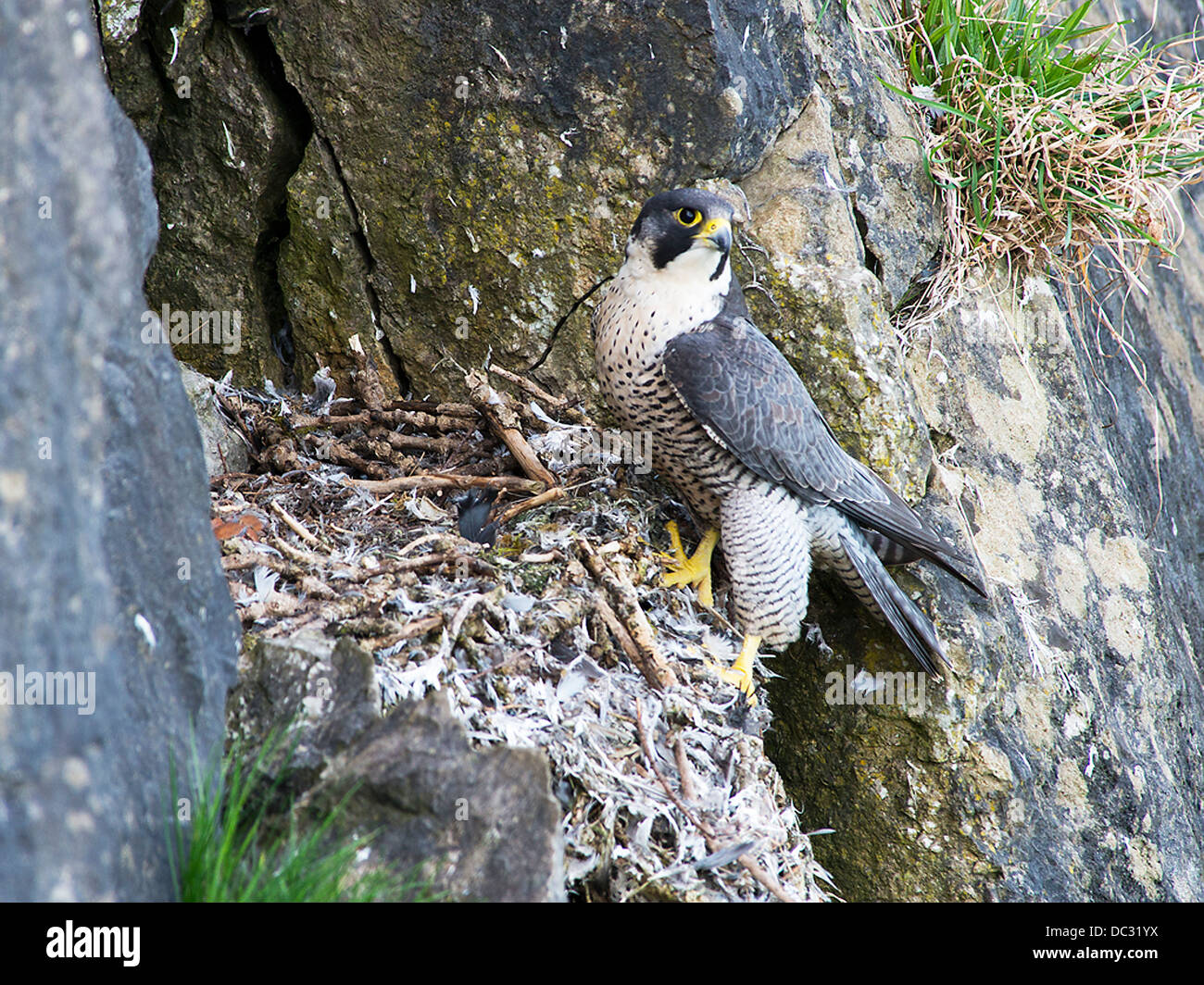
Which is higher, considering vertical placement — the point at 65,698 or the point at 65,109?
the point at 65,109

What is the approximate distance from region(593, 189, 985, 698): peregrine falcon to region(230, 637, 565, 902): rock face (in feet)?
4.27

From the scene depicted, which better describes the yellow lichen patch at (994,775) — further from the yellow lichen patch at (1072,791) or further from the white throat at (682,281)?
the white throat at (682,281)

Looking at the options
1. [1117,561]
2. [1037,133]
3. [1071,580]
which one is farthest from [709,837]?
[1037,133]

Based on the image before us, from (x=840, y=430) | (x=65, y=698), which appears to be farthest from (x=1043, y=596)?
(x=65, y=698)

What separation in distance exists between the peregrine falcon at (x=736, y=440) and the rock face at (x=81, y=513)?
1690 mm

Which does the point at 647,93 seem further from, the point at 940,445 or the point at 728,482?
the point at 940,445

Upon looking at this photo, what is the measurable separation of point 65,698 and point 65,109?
1063 millimetres

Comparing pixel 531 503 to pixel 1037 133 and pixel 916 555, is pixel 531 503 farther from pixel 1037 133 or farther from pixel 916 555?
pixel 1037 133

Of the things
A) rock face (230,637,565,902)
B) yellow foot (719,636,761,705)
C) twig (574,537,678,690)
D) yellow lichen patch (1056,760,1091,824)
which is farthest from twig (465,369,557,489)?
yellow lichen patch (1056,760,1091,824)

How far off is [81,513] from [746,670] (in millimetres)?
2239

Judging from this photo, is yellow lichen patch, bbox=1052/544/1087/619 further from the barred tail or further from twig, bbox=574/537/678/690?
twig, bbox=574/537/678/690

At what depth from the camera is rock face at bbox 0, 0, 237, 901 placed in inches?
59.7

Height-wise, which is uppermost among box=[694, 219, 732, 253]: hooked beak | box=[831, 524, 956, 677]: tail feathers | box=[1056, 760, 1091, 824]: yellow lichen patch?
box=[694, 219, 732, 253]: hooked beak

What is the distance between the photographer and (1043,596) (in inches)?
155
